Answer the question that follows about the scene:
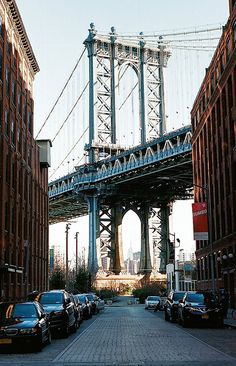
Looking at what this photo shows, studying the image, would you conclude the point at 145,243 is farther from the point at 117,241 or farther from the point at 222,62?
the point at 222,62

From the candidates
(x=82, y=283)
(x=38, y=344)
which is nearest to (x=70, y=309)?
(x=38, y=344)

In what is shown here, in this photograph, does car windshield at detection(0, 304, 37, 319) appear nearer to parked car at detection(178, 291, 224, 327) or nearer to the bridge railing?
parked car at detection(178, 291, 224, 327)

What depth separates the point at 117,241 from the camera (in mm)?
105688

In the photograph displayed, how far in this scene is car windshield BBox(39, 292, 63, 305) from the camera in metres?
23.9

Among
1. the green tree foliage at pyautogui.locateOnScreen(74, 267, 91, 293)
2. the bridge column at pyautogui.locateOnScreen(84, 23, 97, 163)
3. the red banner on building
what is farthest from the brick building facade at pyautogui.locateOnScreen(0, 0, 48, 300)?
the bridge column at pyautogui.locateOnScreen(84, 23, 97, 163)

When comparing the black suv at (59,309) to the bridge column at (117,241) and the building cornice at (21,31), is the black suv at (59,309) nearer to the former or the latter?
the building cornice at (21,31)

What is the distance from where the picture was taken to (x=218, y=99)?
51562mm

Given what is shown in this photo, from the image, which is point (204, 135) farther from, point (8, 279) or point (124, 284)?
point (124, 284)

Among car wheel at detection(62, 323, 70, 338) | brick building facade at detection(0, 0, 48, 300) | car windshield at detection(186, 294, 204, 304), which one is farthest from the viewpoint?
brick building facade at detection(0, 0, 48, 300)

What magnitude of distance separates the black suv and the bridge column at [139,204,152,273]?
265 ft

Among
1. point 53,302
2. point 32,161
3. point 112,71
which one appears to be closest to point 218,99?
point 32,161

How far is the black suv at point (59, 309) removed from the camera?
2264 centimetres

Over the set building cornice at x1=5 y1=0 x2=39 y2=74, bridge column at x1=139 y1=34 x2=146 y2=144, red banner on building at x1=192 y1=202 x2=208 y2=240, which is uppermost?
bridge column at x1=139 y1=34 x2=146 y2=144

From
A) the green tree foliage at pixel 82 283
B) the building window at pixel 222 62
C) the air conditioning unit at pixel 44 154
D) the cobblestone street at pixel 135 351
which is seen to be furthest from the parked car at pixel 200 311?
the green tree foliage at pixel 82 283
